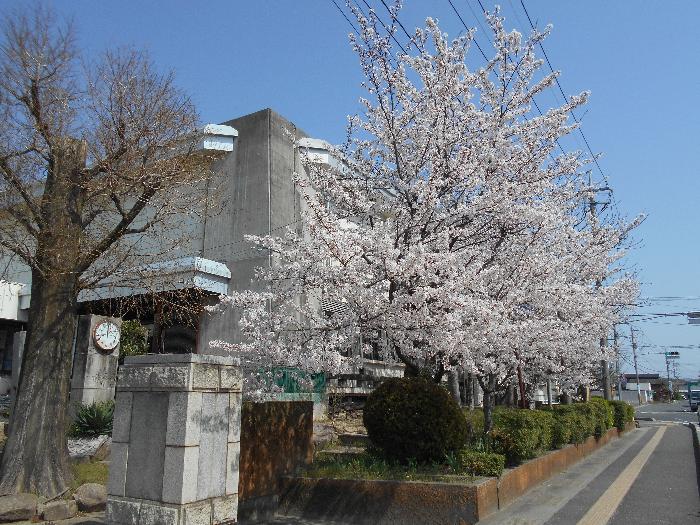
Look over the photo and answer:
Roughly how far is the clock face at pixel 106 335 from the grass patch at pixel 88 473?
380cm

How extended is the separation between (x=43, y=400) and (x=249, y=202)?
39.0 ft

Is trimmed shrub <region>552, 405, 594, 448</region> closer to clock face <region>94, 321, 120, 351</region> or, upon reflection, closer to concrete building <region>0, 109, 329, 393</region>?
concrete building <region>0, 109, 329, 393</region>

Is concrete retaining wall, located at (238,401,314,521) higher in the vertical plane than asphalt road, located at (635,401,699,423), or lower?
higher

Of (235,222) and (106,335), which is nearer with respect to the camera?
(106,335)

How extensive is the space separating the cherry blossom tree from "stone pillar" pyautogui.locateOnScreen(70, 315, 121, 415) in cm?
603

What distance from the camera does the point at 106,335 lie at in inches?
570

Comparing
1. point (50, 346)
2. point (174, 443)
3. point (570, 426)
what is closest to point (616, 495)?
point (570, 426)

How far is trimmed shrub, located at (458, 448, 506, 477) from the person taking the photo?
902 centimetres

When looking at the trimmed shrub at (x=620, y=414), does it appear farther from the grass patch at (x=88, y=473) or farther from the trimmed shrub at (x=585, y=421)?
the grass patch at (x=88, y=473)

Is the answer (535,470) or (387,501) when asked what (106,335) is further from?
(535,470)

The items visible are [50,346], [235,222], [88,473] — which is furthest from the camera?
[235,222]

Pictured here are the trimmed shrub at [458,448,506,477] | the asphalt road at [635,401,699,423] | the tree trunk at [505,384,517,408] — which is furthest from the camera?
the asphalt road at [635,401,699,423]

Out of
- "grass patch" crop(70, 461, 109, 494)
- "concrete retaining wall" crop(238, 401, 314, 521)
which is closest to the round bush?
"concrete retaining wall" crop(238, 401, 314, 521)

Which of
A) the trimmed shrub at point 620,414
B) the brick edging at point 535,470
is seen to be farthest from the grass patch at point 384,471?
the trimmed shrub at point 620,414
